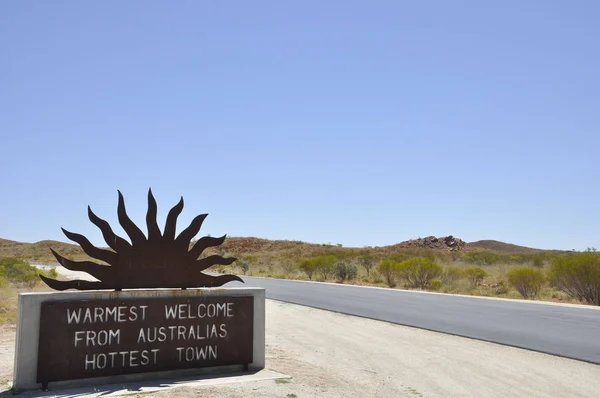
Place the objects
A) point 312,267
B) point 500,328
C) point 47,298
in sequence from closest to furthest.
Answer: point 47,298
point 500,328
point 312,267

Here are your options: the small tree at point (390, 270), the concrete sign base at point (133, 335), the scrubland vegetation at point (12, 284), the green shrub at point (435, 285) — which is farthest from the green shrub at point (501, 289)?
the concrete sign base at point (133, 335)

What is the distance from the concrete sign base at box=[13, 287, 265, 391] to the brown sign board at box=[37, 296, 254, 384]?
13mm

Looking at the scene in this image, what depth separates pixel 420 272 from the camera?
39.1 meters

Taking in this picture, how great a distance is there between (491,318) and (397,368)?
932 centimetres

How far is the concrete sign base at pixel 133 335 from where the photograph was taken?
316 inches

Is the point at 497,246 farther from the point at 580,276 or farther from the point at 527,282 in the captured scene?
the point at 580,276

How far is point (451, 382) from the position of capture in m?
9.56

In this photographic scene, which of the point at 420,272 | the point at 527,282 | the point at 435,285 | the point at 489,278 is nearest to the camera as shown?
the point at 527,282

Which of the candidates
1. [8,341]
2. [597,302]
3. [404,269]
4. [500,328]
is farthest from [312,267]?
[8,341]

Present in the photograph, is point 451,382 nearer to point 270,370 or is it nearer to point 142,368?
point 270,370

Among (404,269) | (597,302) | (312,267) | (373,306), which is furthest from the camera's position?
(312,267)

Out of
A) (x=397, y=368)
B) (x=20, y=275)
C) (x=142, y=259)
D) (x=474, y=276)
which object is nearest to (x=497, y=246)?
(x=474, y=276)

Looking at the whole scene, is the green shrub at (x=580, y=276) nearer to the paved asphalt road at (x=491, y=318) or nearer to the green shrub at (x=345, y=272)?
the paved asphalt road at (x=491, y=318)

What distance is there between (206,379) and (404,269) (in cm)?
3228
